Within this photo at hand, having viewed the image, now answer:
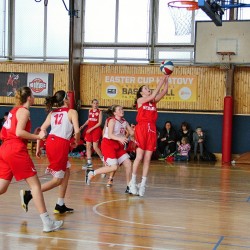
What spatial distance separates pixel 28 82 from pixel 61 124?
12803 mm

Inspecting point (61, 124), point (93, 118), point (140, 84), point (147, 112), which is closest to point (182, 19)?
point (140, 84)

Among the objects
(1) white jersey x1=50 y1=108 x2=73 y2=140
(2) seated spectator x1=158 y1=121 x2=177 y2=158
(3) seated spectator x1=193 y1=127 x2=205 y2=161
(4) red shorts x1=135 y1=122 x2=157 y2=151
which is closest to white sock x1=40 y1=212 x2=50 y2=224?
(1) white jersey x1=50 y1=108 x2=73 y2=140

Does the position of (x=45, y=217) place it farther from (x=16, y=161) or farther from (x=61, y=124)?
(x=61, y=124)

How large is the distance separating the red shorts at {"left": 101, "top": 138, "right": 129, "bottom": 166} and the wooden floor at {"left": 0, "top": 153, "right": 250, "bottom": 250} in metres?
0.58

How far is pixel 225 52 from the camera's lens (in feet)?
55.1

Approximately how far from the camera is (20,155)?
6.04 meters

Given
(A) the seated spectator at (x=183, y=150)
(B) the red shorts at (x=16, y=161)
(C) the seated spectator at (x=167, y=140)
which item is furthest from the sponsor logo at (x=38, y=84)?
(B) the red shorts at (x=16, y=161)

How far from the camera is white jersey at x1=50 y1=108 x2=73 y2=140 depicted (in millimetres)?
7117

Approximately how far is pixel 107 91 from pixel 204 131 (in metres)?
3.77

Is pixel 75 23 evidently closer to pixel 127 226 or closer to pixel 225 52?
pixel 225 52

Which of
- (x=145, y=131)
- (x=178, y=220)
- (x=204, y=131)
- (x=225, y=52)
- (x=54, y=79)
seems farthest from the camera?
(x=54, y=79)

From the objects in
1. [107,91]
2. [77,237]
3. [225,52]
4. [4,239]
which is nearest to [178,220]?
[77,237]

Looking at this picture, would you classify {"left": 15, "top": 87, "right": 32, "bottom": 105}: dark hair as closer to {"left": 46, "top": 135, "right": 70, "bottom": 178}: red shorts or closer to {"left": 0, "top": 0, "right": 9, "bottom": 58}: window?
{"left": 46, "top": 135, "right": 70, "bottom": 178}: red shorts

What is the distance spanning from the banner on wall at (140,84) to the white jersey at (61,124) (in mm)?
11307
